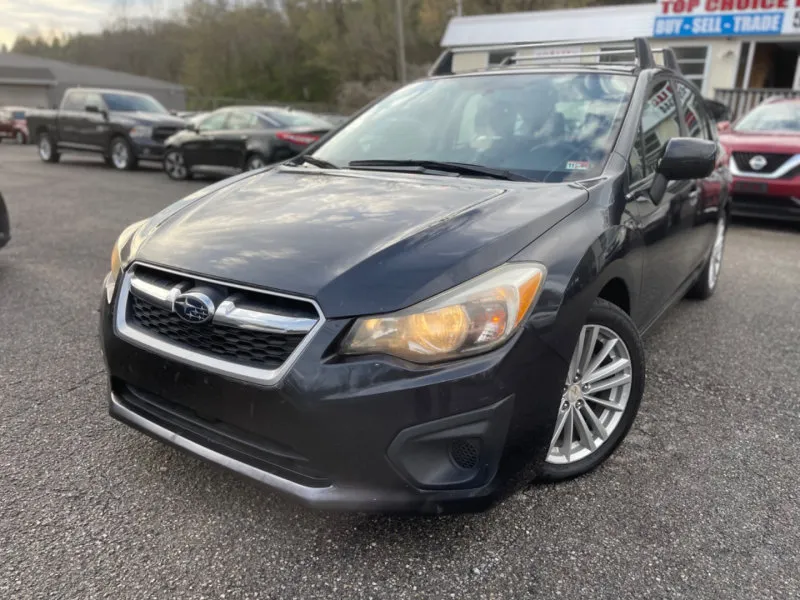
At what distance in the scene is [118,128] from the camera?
1352 centimetres

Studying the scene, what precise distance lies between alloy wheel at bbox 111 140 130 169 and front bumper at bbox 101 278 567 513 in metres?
13.2

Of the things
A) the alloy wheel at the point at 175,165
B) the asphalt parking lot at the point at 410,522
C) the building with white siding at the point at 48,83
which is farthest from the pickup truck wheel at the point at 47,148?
the building with white siding at the point at 48,83

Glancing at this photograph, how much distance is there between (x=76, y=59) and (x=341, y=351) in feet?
242

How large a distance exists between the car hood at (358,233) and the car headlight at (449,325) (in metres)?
0.04

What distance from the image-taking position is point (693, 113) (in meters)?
4.20

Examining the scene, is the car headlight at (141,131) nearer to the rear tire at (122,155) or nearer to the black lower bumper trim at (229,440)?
the rear tire at (122,155)

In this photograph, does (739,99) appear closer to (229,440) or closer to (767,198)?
(767,198)

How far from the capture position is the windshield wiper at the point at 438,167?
2.67m

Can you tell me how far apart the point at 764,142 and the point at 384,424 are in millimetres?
7250

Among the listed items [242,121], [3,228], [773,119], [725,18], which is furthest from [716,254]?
[725,18]

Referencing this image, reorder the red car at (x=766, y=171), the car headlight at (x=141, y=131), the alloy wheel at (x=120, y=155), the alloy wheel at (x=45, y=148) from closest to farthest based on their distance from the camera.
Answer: the red car at (x=766, y=171)
the car headlight at (x=141, y=131)
the alloy wheel at (x=120, y=155)
the alloy wheel at (x=45, y=148)

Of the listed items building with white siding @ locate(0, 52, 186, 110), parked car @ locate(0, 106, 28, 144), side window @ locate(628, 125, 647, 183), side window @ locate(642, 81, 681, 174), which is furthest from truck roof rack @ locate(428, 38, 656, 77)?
building with white siding @ locate(0, 52, 186, 110)

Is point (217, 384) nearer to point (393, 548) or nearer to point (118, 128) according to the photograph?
point (393, 548)

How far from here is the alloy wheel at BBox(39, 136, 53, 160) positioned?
15.3 meters
